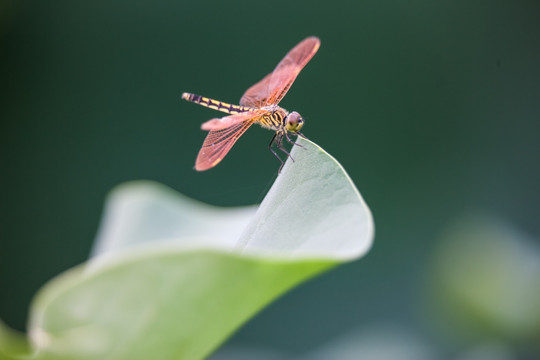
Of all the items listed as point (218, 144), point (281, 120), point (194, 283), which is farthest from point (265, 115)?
point (194, 283)

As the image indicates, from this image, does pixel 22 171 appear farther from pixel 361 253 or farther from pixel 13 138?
pixel 361 253

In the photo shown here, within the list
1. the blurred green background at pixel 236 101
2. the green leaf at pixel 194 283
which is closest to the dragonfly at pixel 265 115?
the green leaf at pixel 194 283

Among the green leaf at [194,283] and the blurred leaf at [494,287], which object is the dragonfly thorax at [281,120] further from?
the blurred leaf at [494,287]

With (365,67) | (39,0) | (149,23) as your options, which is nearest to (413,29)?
(365,67)

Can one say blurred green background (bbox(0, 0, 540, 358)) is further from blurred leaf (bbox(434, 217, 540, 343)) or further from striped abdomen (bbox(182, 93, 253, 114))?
striped abdomen (bbox(182, 93, 253, 114))

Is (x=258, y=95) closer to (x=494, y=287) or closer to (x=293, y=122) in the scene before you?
(x=293, y=122)

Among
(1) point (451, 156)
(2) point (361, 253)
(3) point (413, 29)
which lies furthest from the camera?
(3) point (413, 29)
